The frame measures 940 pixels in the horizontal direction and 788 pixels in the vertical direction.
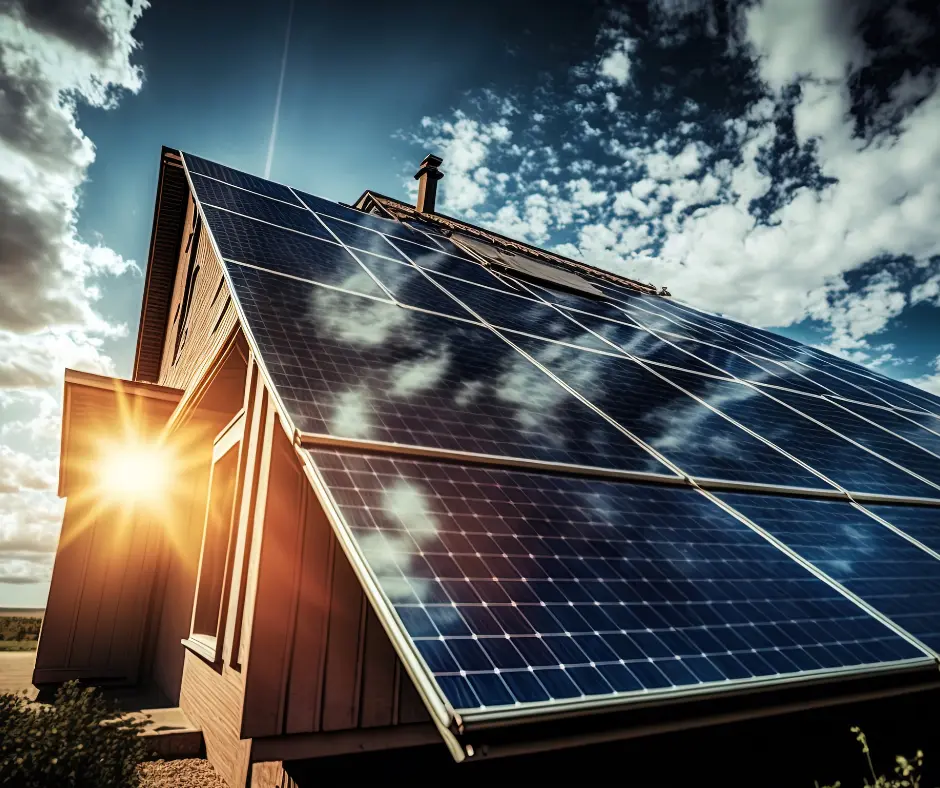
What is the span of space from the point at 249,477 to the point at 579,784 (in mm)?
3975

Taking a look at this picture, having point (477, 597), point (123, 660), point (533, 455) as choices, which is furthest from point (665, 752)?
point (123, 660)

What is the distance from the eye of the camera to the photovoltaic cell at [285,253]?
6301 mm

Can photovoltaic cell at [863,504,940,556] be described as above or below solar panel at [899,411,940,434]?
below

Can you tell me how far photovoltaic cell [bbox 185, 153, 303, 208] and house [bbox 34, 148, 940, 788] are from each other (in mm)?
445

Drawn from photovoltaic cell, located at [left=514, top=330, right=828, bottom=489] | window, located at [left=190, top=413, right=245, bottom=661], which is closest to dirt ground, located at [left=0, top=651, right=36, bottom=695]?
window, located at [left=190, top=413, right=245, bottom=661]

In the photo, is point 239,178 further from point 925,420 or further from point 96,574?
point 925,420

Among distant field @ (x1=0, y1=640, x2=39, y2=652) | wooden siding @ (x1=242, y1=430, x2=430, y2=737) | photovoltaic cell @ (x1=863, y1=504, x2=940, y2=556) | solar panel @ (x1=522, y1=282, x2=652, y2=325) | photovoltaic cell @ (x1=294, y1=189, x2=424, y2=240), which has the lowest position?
distant field @ (x1=0, y1=640, x2=39, y2=652)

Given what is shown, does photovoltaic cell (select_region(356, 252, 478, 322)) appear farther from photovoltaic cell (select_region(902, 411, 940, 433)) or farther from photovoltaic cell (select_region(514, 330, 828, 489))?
photovoltaic cell (select_region(902, 411, 940, 433))

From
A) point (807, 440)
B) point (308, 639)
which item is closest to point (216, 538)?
point (308, 639)

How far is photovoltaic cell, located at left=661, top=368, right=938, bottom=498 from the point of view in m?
6.46

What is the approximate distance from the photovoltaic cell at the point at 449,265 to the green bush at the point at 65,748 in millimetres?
7052

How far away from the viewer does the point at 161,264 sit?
1617cm

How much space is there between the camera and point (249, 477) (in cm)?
541

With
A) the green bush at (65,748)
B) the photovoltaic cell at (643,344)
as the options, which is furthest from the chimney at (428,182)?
the green bush at (65,748)
